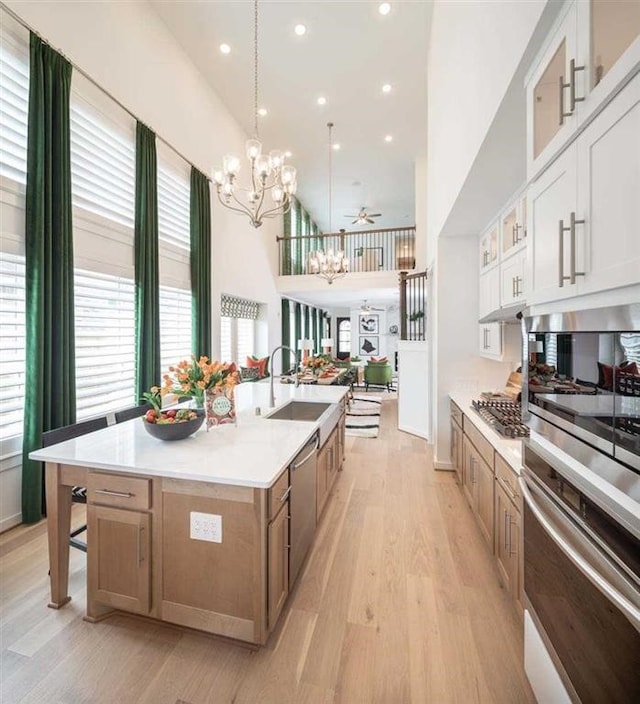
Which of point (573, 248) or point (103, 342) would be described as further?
point (103, 342)

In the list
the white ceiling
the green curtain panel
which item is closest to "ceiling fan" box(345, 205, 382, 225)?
the white ceiling

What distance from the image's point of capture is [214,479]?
1475 mm

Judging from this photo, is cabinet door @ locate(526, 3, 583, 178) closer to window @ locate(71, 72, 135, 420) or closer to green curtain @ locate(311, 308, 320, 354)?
window @ locate(71, 72, 135, 420)

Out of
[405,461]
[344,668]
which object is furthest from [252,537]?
[405,461]

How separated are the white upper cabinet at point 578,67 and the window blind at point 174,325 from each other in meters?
4.31

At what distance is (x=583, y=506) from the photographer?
0.98 metres

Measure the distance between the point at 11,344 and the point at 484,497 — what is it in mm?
3802

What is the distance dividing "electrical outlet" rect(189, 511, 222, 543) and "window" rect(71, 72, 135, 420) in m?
2.50

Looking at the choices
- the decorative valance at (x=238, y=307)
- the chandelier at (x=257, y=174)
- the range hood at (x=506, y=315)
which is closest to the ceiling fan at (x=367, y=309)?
the decorative valance at (x=238, y=307)

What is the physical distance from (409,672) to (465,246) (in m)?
3.73

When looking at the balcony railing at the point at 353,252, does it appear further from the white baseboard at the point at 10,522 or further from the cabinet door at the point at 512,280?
the white baseboard at the point at 10,522

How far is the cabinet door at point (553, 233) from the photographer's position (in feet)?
3.72

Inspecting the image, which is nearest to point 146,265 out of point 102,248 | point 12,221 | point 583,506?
point 102,248

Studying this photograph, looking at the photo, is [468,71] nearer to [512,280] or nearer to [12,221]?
[512,280]
